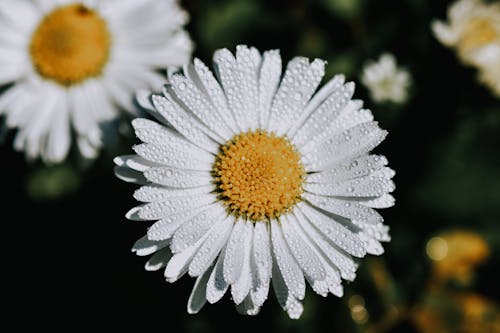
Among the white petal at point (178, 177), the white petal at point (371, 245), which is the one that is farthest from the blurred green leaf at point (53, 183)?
the white petal at point (371, 245)

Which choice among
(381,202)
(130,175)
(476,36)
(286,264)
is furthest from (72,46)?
(476,36)

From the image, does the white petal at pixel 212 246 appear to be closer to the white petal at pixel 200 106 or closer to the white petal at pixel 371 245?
the white petal at pixel 200 106

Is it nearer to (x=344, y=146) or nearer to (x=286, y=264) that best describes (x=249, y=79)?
(x=344, y=146)

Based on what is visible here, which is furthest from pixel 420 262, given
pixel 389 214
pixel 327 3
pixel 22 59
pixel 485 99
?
pixel 22 59

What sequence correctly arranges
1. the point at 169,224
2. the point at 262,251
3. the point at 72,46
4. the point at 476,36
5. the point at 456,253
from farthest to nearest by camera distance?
the point at 456,253
the point at 476,36
the point at 72,46
the point at 262,251
the point at 169,224

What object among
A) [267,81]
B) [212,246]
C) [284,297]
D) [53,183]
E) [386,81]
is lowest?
[284,297]

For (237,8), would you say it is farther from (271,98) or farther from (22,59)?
(271,98)

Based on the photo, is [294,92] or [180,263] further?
[294,92]
